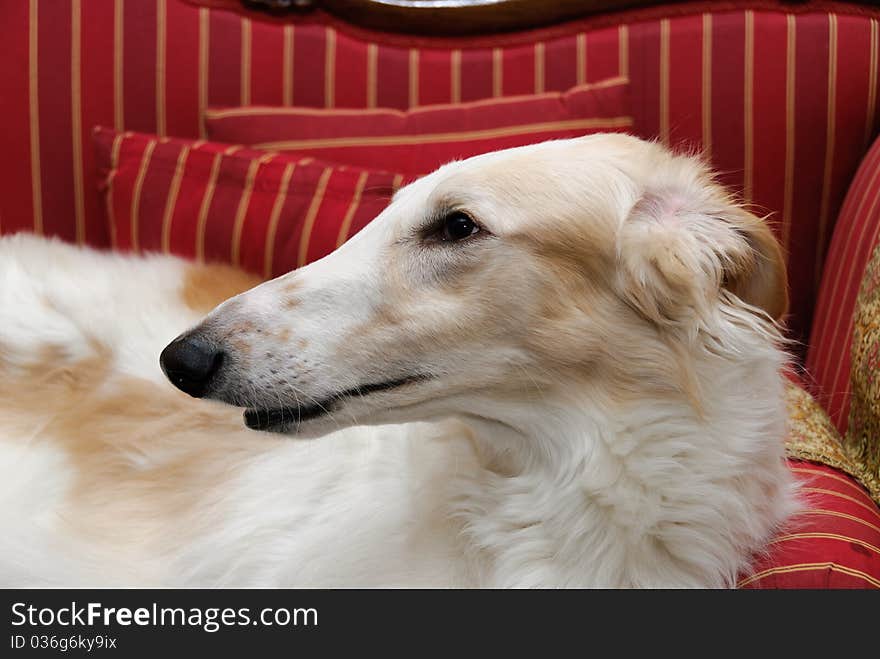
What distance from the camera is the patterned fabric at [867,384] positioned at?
123cm

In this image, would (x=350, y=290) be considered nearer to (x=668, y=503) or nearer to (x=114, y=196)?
(x=668, y=503)

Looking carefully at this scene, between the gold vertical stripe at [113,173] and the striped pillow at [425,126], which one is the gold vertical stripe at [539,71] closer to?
the striped pillow at [425,126]

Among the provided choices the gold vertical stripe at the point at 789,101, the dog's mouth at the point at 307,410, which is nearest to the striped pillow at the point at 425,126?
the gold vertical stripe at the point at 789,101

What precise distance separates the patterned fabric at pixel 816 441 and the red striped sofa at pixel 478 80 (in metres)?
0.43

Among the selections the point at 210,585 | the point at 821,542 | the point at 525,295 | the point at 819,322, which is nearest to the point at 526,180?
the point at 525,295

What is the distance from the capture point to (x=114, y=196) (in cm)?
167

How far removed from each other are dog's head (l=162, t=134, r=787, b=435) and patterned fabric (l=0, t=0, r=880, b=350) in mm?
889

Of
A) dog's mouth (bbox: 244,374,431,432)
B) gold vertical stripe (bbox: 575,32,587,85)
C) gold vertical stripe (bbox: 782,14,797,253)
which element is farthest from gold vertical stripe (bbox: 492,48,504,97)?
dog's mouth (bbox: 244,374,431,432)

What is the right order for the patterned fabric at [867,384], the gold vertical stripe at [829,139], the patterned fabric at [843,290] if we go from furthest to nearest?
the gold vertical stripe at [829,139] → the patterned fabric at [843,290] → the patterned fabric at [867,384]

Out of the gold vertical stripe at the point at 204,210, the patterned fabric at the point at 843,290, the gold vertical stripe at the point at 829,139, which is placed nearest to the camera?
the patterned fabric at the point at 843,290

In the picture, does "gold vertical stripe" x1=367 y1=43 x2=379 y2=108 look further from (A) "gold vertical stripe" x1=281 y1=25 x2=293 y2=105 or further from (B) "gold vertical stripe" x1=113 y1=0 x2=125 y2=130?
(B) "gold vertical stripe" x1=113 y1=0 x2=125 y2=130

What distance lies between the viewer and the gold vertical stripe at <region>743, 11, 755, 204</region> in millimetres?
1819

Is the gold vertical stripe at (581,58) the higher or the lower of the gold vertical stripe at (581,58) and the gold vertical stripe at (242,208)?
the higher

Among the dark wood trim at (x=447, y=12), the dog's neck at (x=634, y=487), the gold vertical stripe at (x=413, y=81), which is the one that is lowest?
the dog's neck at (x=634, y=487)
